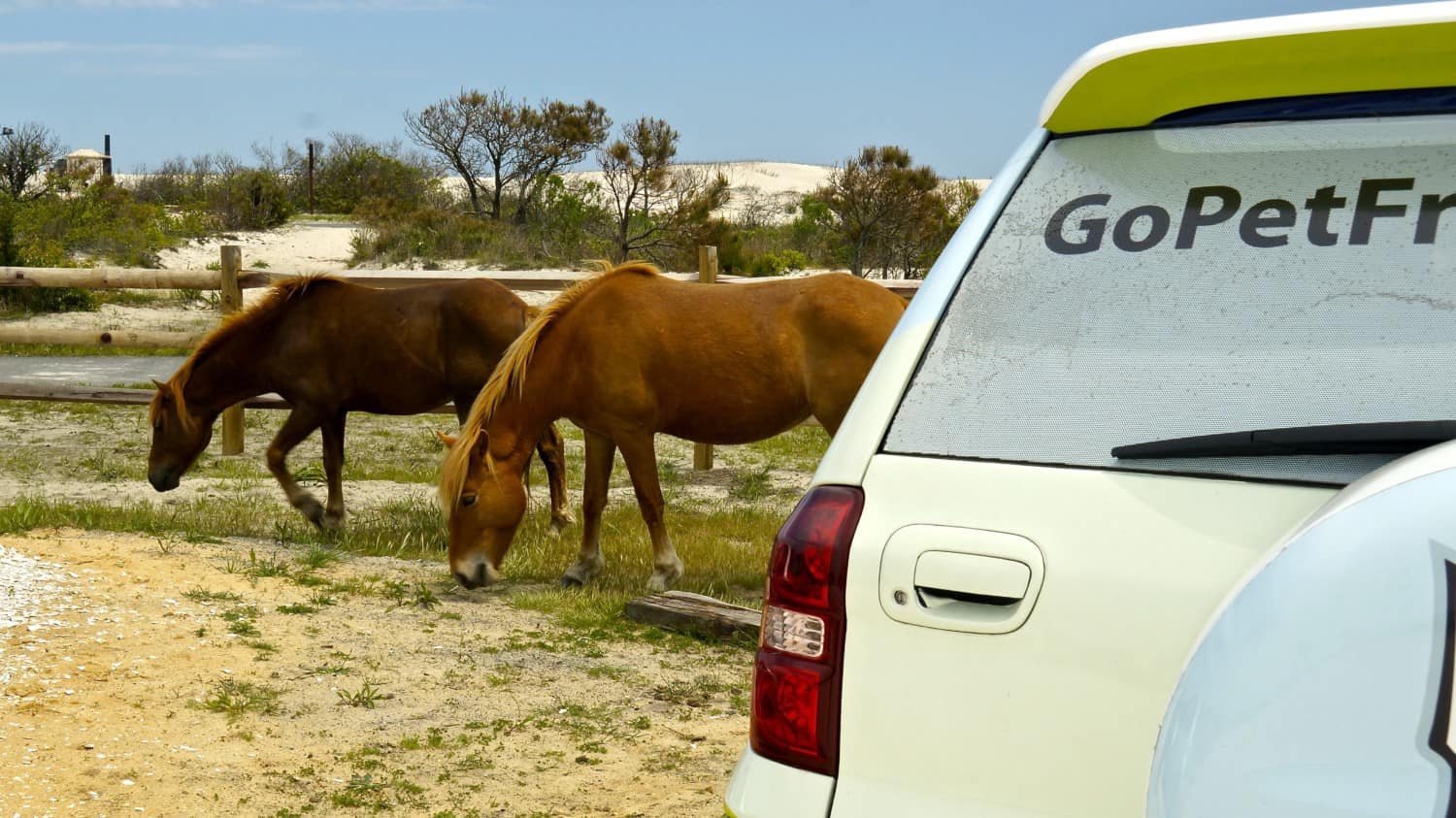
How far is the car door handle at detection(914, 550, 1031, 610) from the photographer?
1832 mm

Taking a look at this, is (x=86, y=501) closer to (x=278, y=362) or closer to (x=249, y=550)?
(x=278, y=362)

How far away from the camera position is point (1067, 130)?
2154 mm

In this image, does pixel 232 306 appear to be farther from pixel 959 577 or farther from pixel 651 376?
pixel 959 577

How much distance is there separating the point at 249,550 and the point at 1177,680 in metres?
7.04

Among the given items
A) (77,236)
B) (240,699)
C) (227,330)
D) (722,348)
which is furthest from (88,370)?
(240,699)

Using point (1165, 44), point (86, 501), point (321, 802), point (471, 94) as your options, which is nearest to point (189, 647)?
point (321, 802)

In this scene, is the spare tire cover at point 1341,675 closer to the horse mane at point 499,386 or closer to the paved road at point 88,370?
the horse mane at point 499,386

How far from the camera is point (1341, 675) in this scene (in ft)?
4.68

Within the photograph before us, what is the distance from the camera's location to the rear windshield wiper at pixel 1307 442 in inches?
65.6

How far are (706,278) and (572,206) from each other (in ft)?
77.8

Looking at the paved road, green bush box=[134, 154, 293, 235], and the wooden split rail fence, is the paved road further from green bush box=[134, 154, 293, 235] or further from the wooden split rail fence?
green bush box=[134, 154, 293, 235]

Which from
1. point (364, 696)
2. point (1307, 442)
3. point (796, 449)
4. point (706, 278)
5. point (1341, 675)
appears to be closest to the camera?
point (1341, 675)

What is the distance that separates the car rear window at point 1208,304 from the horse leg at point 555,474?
7335 mm

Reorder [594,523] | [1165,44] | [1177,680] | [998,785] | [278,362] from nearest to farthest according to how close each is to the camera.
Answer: [1177,680], [998,785], [1165,44], [594,523], [278,362]
